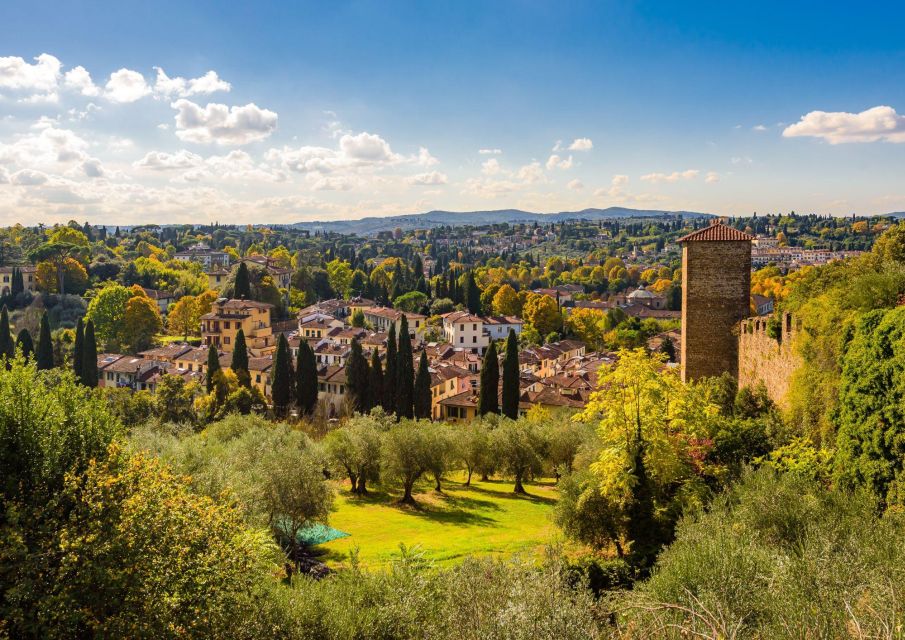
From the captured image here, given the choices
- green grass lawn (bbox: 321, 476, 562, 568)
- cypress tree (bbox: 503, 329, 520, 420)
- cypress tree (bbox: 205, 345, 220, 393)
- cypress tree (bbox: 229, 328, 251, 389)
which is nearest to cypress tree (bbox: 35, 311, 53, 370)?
cypress tree (bbox: 229, 328, 251, 389)

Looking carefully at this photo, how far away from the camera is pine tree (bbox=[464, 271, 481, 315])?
85.2 m

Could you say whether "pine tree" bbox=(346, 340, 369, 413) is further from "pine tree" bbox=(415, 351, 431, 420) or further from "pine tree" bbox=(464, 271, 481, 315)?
"pine tree" bbox=(464, 271, 481, 315)

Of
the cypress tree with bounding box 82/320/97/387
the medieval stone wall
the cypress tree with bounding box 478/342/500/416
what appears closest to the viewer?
the medieval stone wall

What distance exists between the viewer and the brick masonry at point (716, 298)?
22750mm

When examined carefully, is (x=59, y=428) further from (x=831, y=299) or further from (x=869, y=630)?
(x=831, y=299)

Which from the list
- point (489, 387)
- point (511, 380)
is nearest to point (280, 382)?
point (489, 387)

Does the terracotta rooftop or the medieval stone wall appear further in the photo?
the terracotta rooftop

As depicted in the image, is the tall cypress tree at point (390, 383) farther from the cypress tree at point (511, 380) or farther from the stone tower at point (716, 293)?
the stone tower at point (716, 293)

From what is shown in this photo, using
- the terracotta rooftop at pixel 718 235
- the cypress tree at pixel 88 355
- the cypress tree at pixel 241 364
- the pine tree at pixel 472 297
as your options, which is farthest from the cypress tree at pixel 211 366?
the pine tree at pixel 472 297

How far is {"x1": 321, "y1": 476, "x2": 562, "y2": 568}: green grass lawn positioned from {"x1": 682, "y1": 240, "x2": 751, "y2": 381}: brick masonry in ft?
27.5

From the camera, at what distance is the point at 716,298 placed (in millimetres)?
22891

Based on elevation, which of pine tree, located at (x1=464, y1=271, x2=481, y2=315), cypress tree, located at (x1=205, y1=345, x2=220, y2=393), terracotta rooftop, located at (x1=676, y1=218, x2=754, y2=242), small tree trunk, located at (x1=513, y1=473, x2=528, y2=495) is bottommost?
small tree trunk, located at (x1=513, y1=473, x2=528, y2=495)

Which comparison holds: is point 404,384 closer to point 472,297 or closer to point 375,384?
point 375,384

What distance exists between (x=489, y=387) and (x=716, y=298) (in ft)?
76.3
